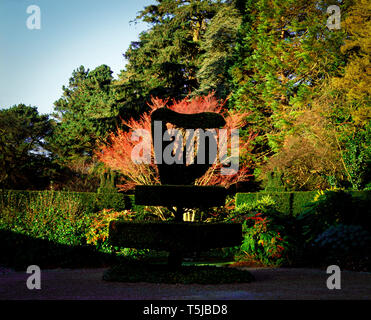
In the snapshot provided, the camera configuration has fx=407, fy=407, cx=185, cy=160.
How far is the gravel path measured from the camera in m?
4.79

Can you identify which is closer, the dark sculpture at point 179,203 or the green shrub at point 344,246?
the dark sculpture at point 179,203

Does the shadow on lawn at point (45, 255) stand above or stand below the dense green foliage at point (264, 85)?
below

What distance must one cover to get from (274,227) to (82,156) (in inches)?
841

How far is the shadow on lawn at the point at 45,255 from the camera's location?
9555 millimetres

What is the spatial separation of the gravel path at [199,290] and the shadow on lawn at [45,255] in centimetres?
297

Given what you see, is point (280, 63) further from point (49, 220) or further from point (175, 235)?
point (175, 235)

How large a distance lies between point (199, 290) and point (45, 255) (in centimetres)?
583

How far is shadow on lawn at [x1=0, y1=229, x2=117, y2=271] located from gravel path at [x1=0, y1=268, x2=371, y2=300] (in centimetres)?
297

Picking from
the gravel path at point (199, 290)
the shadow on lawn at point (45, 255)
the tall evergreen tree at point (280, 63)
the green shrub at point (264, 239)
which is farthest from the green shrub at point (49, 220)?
the tall evergreen tree at point (280, 63)

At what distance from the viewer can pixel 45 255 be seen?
9883 millimetres

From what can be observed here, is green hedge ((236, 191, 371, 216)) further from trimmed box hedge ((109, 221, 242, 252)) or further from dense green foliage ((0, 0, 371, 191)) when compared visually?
trimmed box hedge ((109, 221, 242, 252))

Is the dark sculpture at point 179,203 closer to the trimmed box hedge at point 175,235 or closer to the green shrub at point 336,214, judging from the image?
the trimmed box hedge at point 175,235

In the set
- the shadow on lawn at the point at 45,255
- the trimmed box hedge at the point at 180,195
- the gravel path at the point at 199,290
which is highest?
the trimmed box hedge at the point at 180,195

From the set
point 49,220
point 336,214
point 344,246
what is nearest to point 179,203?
point 344,246
